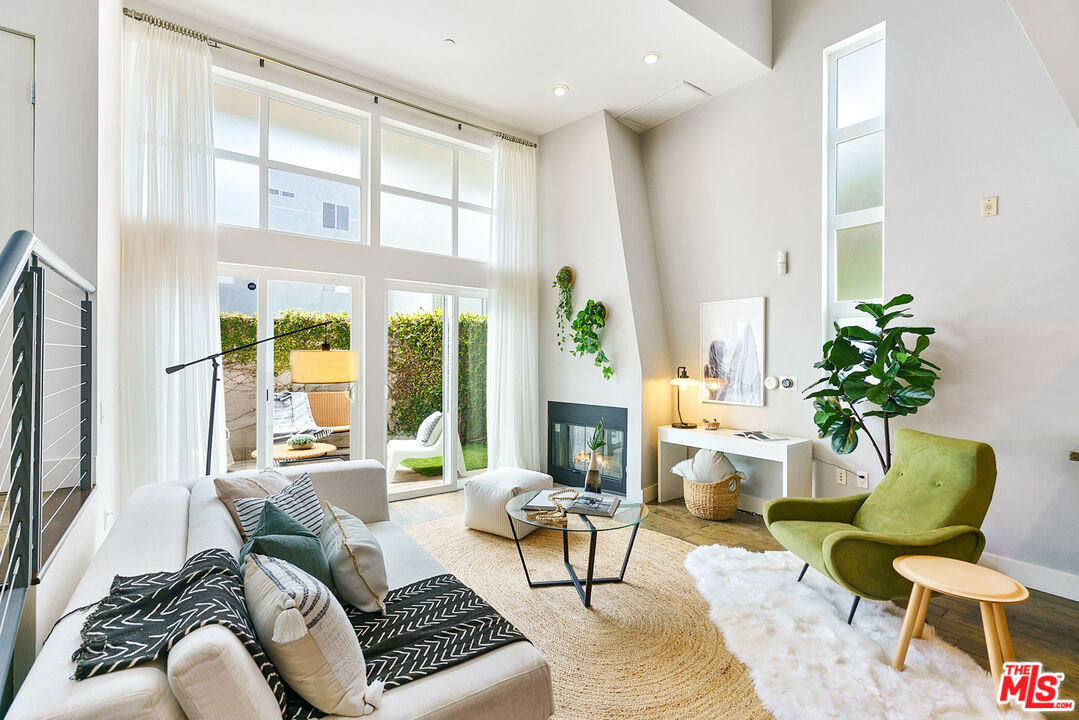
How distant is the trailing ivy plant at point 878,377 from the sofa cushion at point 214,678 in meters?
3.35

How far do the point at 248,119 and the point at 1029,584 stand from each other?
5.88m

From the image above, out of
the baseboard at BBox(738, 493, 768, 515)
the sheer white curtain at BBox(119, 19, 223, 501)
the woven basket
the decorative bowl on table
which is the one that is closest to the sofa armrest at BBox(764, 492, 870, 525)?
the woven basket

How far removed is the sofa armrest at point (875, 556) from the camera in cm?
220

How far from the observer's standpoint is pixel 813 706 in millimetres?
1845

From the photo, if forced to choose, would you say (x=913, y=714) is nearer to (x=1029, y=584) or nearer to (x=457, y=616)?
(x=457, y=616)

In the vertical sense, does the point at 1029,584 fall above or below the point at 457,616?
below

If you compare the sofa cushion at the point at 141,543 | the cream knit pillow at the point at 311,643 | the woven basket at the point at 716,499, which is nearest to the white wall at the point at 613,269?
the woven basket at the point at 716,499

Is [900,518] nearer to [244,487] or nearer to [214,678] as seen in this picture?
[214,678]

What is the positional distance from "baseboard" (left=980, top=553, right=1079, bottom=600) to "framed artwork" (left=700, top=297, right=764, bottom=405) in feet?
5.54

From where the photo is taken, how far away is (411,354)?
4676 mm

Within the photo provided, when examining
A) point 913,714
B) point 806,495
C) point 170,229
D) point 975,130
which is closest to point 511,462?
point 806,495

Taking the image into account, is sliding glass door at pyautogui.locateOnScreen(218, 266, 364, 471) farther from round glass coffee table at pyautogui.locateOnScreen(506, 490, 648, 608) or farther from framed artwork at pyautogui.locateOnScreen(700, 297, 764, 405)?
framed artwork at pyautogui.locateOnScreen(700, 297, 764, 405)

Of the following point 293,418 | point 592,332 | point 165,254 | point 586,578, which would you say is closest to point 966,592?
point 586,578

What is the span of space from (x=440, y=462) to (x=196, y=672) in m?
3.98
